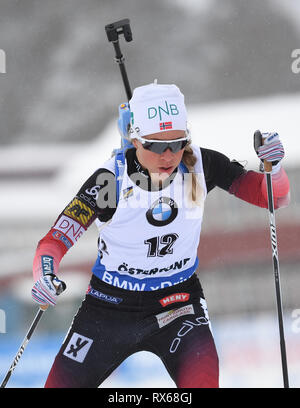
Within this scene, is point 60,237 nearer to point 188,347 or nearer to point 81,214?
point 81,214

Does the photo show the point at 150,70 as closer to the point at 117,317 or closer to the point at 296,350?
the point at 296,350

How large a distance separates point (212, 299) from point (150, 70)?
6.49ft

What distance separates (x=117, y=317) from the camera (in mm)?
2627

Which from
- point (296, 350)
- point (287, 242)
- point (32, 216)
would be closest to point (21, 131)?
point (32, 216)

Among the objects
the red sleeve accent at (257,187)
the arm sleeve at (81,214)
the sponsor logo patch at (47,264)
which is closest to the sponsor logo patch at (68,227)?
the arm sleeve at (81,214)

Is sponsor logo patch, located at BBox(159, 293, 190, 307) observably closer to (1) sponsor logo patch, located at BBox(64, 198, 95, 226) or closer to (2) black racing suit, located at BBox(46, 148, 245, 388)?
(2) black racing suit, located at BBox(46, 148, 245, 388)

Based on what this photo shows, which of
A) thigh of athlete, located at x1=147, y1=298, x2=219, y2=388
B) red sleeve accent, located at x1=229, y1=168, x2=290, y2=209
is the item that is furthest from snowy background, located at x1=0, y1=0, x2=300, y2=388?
thigh of athlete, located at x1=147, y1=298, x2=219, y2=388

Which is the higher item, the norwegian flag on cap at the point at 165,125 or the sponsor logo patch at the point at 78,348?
the norwegian flag on cap at the point at 165,125

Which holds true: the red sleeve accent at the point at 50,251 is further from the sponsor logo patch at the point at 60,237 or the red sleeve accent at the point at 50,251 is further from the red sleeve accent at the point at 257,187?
the red sleeve accent at the point at 257,187

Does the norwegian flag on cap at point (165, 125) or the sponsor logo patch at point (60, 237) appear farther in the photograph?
the sponsor logo patch at point (60, 237)

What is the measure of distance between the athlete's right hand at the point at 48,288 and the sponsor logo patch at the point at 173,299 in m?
0.38

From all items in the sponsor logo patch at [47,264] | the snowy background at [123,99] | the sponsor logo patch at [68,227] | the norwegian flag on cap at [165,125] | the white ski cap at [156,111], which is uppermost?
the snowy background at [123,99]

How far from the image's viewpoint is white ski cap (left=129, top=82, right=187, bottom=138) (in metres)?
2.51

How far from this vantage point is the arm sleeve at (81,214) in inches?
102
